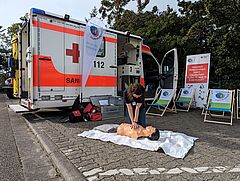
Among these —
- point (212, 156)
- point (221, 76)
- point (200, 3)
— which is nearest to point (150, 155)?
point (212, 156)

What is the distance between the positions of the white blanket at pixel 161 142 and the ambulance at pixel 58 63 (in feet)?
6.44

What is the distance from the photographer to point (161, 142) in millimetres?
3811

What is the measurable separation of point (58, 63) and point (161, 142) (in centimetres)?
362

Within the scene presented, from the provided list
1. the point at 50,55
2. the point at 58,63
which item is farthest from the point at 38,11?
the point at 58,63

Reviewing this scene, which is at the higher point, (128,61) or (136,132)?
(128,61)

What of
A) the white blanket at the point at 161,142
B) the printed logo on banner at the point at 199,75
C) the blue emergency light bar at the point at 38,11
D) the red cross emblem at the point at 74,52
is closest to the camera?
the white blanket at the point at 161,142

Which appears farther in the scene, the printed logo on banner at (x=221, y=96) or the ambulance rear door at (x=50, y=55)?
the printed logo on banner at (x=221, y=96)

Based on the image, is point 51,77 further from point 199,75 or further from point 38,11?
point 199,75

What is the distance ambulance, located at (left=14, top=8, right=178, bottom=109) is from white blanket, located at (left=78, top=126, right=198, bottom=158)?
1.96 metres

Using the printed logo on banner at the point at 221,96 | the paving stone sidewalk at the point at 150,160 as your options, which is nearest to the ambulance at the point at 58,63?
the paving stone sidewalk at the point at 150,160

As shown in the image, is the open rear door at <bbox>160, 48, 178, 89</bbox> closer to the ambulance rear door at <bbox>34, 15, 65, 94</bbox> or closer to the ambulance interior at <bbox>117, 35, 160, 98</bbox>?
the ambulance interior at <bbox>117, 35, 160, 98</bbox>

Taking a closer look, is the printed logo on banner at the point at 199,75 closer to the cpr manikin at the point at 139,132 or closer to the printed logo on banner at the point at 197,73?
the printed logo on banner at the point at 197,73

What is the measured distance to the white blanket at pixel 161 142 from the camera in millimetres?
3447

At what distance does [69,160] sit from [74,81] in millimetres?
3514
